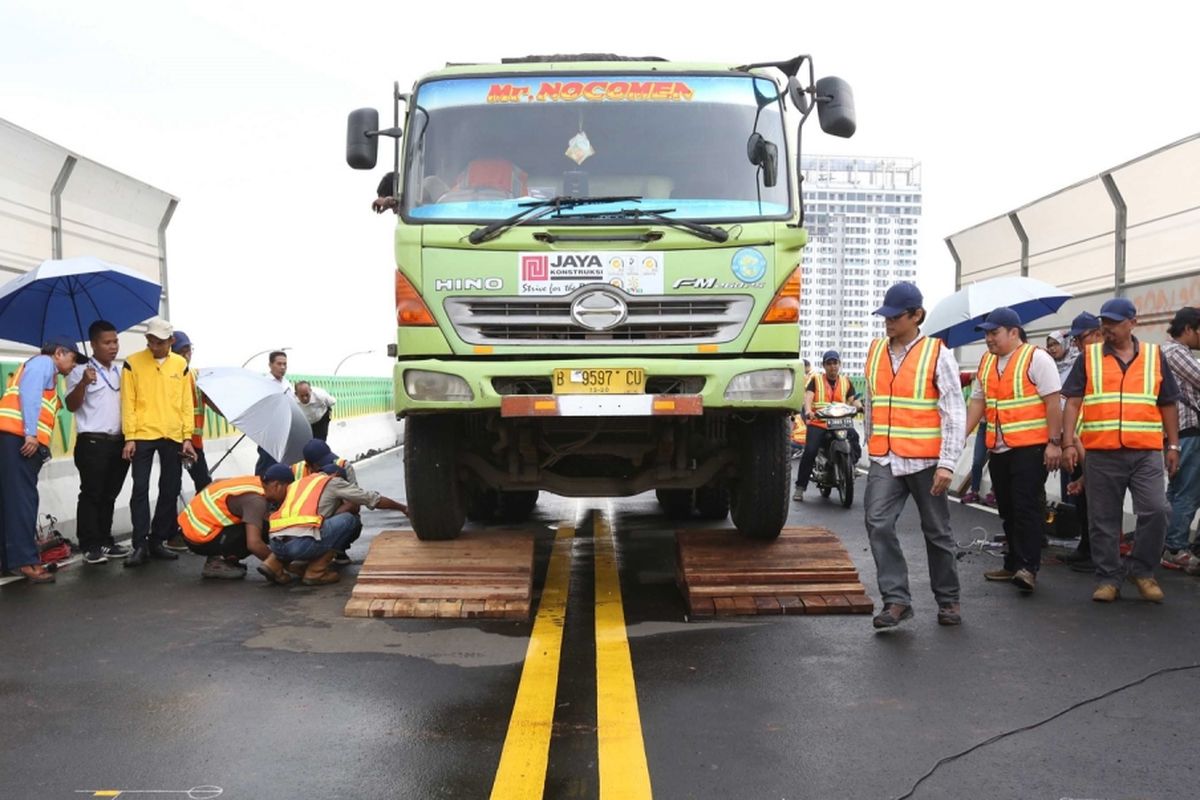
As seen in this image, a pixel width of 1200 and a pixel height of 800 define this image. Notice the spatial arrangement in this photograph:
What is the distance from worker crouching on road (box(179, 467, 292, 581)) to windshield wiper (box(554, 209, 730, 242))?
269 centimetres

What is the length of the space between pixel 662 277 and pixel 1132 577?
10.7ft

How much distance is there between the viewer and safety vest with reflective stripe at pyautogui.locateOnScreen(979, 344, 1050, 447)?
6969 millimetres

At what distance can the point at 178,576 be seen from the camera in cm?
754

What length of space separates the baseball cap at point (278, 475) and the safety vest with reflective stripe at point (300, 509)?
0.07m

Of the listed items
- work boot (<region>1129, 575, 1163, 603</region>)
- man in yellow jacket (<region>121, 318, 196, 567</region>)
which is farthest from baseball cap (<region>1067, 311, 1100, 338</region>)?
man in yellow jacket (<region>121, 318, 196, 567</region>)

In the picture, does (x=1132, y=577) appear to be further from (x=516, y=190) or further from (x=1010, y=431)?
(x=516, y=190)

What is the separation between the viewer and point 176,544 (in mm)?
8781

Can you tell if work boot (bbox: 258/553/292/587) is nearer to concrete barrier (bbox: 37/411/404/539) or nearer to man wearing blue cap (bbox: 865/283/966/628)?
concrete barrier (bbox: 37/411/404/539)

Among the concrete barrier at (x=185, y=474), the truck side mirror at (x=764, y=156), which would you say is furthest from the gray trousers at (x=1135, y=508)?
the concrete barrier at (x=185, y=474)

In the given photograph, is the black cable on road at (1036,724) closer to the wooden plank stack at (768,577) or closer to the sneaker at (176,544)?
the wooden plank stack at (768,577)

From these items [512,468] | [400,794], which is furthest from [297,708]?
[512,468]

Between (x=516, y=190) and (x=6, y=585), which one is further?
(x=6, y=585)

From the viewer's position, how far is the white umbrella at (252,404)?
8766 millimetres

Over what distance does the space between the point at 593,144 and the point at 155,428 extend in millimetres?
3932
